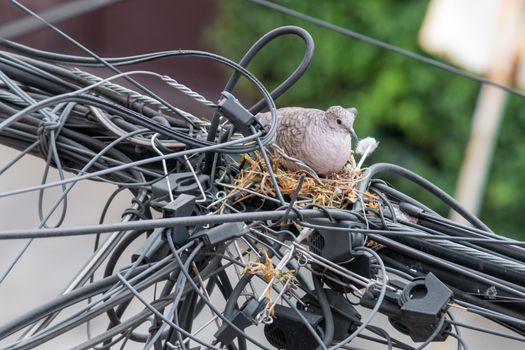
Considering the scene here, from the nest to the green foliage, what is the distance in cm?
470

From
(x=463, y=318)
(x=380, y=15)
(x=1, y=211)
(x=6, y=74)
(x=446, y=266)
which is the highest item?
(x=380, y=15)

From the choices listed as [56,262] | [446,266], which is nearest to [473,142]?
[446,266]

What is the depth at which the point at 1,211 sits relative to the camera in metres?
9.44

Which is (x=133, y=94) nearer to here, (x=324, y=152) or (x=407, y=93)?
(x=324, y=152)

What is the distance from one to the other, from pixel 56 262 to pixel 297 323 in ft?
22.2

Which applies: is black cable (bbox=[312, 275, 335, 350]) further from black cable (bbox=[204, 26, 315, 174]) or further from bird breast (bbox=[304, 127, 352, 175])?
black cable (bbox=[204, 26, 315, 174])

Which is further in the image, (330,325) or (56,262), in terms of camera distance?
(56,262)

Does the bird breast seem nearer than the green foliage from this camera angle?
Yes

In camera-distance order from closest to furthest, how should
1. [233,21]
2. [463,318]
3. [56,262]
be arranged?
[463,318] → [233,21] → [56,262]

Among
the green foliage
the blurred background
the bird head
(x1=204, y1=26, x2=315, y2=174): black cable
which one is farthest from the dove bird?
the green foliage

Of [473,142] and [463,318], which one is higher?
[473,142]

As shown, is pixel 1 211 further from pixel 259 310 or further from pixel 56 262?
pixel 259 310

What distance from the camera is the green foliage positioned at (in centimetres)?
704

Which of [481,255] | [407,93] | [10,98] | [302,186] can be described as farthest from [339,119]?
[407,93]
